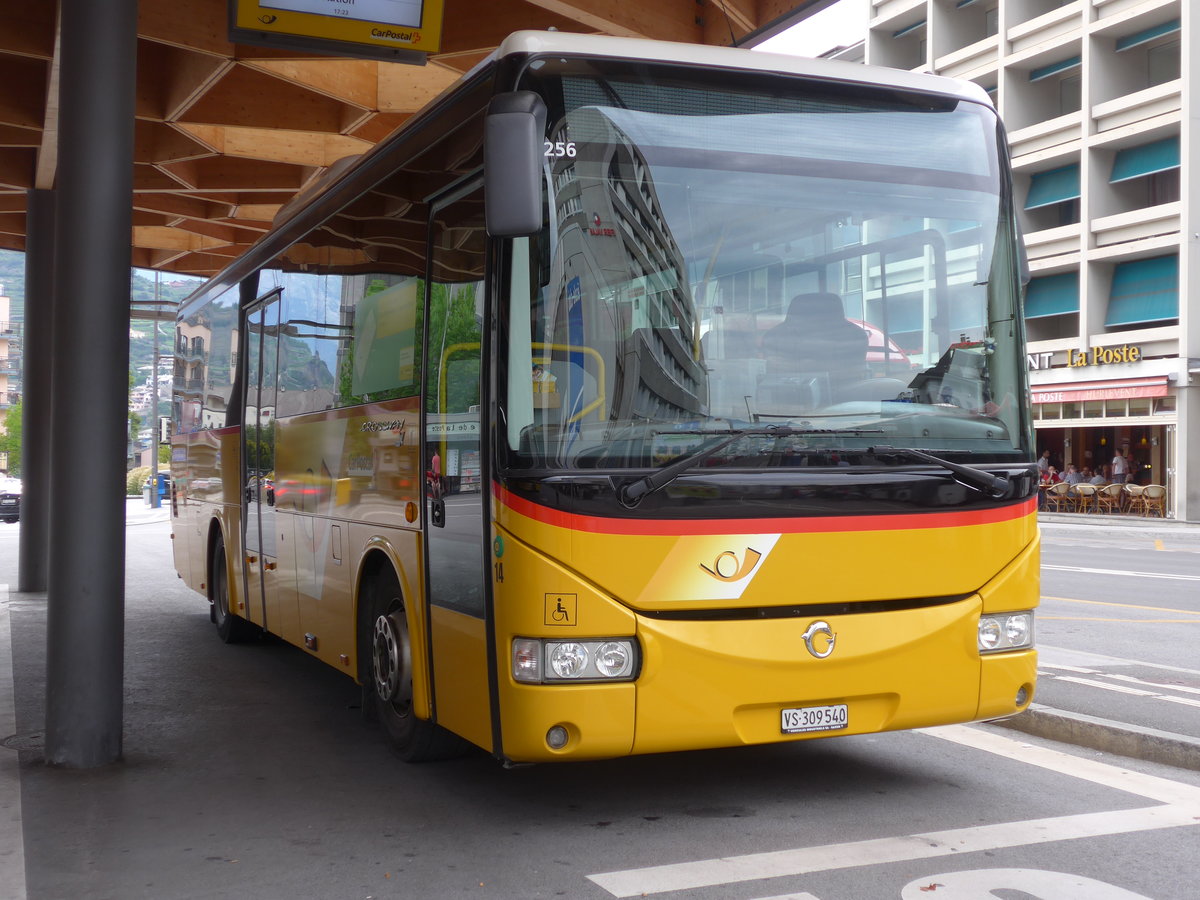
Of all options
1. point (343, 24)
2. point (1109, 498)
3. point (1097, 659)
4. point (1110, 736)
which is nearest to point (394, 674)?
point (1110, 736)

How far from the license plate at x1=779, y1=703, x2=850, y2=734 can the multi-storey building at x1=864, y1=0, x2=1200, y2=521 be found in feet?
103

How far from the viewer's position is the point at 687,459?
5297 mm

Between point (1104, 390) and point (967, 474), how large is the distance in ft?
115

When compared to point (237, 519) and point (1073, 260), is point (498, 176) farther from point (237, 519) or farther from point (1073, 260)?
point (1073, 260)

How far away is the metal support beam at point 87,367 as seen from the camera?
6.74m

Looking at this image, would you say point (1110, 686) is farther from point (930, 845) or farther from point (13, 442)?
point (13, 442)

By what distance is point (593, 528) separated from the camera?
17.2ft

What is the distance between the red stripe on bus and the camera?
525 centimetres

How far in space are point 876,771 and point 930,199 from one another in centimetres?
286

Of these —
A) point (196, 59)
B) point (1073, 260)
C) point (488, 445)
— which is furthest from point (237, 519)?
point (1073, 260)

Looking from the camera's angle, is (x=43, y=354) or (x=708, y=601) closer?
(x=708, y=601)

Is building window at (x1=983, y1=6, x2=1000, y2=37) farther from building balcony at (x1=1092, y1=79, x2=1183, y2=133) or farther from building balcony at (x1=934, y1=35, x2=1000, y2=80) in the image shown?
building balcony at (x1=1092, y1=79, x2=1183, y2=133)

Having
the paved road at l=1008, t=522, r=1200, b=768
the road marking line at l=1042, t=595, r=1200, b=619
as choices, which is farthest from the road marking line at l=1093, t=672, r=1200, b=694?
the road marking line at l=1042, t=595, r=1200, b=619

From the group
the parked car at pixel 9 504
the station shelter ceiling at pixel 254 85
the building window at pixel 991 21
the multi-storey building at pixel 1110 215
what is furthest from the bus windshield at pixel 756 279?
the building window at pixel 991 21
